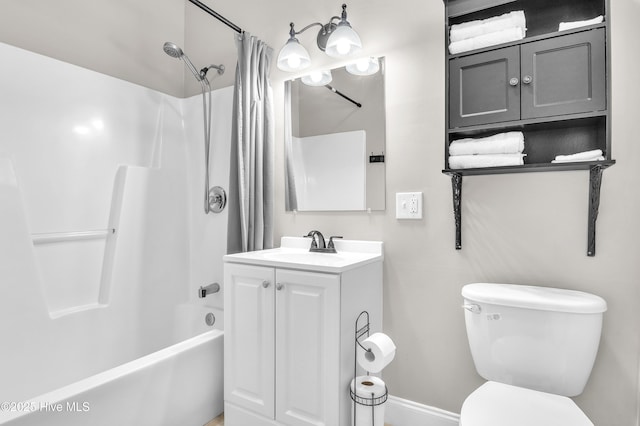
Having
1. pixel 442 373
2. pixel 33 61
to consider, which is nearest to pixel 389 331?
pixel 442 373

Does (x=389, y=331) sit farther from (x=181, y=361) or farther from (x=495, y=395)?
(x=181, y=361)

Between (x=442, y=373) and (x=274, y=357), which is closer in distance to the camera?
(x=274, y=357)

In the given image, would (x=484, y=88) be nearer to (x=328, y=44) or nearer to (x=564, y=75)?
(x=564, y=75)

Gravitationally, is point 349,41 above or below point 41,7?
below

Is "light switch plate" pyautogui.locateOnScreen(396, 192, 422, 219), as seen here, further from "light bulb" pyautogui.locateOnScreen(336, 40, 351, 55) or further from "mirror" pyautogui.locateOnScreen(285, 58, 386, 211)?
"light bulb" pyautogui.locateOnScreen(336, 40, 351, 55)

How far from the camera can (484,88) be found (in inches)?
54.6

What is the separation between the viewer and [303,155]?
2045mm

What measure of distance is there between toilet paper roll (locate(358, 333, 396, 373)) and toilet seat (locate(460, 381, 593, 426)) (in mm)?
329

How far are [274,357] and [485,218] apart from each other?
3.64ft

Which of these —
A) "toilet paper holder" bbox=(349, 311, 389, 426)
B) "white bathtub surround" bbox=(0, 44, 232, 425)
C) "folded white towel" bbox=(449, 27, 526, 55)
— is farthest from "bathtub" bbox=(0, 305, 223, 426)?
"folded white towel" bbox=(449, 27, 526, 55)

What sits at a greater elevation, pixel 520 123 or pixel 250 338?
pixel 520 123

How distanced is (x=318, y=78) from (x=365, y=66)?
0.95 feet

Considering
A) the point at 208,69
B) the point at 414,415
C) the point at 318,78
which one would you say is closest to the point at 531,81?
the point at 318,78

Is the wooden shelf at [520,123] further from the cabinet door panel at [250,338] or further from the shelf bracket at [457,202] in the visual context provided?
the cabinet door panel at [250,338]
